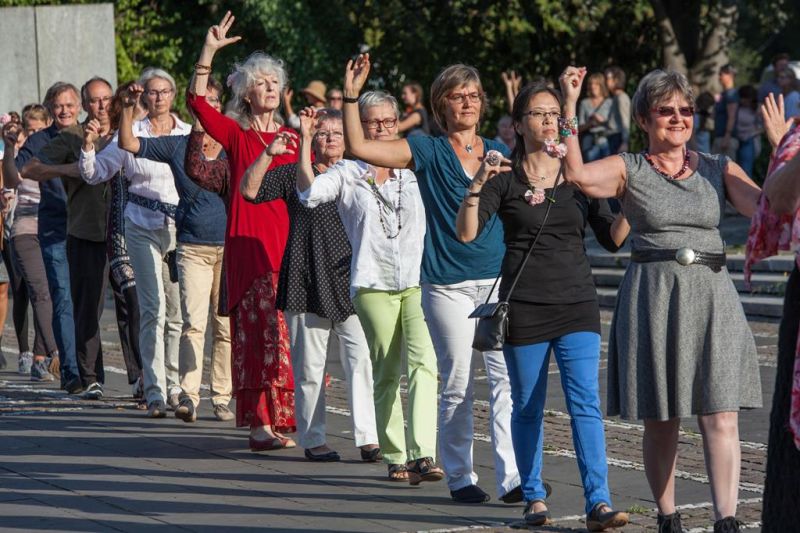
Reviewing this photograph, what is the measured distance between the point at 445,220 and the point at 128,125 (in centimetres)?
297

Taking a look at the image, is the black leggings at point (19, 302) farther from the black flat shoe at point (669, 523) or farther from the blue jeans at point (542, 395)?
the black flat shoe at point (669, 523)

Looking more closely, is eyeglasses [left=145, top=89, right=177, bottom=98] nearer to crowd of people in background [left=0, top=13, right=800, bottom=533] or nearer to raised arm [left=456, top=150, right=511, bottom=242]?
crowd of people in background [left=0, top=13, right=800, bottom=533]

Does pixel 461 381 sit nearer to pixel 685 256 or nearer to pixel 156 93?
pixel 685 256

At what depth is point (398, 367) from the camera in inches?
308

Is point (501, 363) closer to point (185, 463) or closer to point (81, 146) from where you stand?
point (185, 463)

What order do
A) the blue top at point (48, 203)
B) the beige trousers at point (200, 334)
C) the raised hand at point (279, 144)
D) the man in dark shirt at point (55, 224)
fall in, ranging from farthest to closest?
the blue top at point (48, 203) → the man in dark shirt at point (55, 224) → the beige trousers at point (200, 334) → the raised hand at point (279, 144)

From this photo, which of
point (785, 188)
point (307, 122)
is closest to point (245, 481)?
point (307, 122)

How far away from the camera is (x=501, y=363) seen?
718 cm

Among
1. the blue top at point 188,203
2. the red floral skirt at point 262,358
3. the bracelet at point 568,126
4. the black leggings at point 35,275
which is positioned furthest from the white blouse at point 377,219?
the black leggings at point 35,275

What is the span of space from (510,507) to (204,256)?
3.36 m

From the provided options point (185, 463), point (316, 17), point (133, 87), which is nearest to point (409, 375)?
point (185, 463)

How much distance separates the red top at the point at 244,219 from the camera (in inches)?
341

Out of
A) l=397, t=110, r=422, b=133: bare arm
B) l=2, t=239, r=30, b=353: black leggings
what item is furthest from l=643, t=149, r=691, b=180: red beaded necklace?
l=397, t=110, r=422, b=133: bare arm

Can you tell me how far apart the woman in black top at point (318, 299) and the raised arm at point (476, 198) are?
187cm
